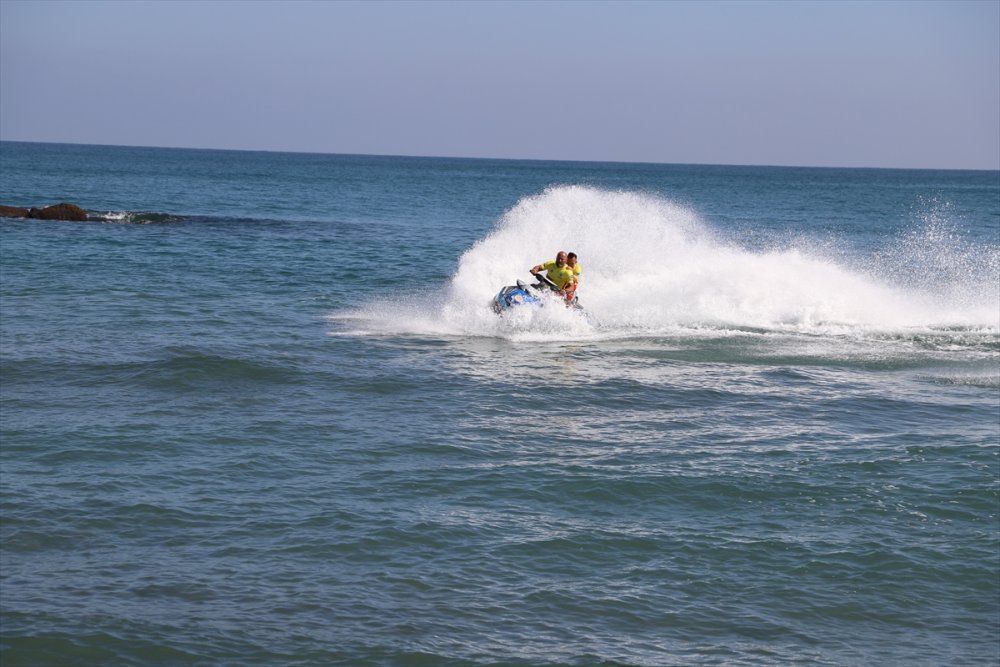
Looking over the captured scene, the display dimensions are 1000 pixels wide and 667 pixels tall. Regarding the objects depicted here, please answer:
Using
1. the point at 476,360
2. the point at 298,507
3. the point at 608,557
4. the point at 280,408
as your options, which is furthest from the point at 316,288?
the point at 608,557

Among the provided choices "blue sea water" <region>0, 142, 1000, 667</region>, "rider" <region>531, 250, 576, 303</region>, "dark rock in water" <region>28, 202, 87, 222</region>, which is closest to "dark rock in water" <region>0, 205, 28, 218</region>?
"dark rock in water" <region>28, 202, 87, 222</region>

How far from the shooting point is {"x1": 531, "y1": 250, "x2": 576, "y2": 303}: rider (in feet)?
68.7

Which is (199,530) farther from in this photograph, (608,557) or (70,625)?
(608,557)

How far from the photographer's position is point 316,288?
2667 cm

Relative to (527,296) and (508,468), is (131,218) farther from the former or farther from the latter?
(508,468)

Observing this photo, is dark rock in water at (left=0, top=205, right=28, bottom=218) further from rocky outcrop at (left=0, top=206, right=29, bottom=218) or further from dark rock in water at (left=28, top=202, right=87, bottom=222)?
dark rock in water at (left=28, top=202, right=87, bottom=222)

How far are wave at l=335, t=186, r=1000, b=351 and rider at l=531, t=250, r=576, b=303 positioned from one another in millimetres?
500

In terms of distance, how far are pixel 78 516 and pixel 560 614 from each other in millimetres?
4717

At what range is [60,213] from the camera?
41.2 metres

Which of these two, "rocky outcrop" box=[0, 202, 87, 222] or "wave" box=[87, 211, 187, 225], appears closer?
"rocky outcrop" box=[0, 202, 87, 222]

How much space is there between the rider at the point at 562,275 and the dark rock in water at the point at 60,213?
26493 millimetres

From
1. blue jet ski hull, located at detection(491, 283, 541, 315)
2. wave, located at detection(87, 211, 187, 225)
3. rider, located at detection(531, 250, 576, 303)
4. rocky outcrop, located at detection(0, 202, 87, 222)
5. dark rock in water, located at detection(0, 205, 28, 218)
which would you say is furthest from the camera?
wave, located at detection(87, 211, 187, 225)

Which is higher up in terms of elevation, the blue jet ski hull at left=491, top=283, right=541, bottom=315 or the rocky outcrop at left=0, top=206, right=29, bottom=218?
the rocky outcrop at left=0, top=206, right=29, bottom=218

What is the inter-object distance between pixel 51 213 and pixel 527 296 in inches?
1076
